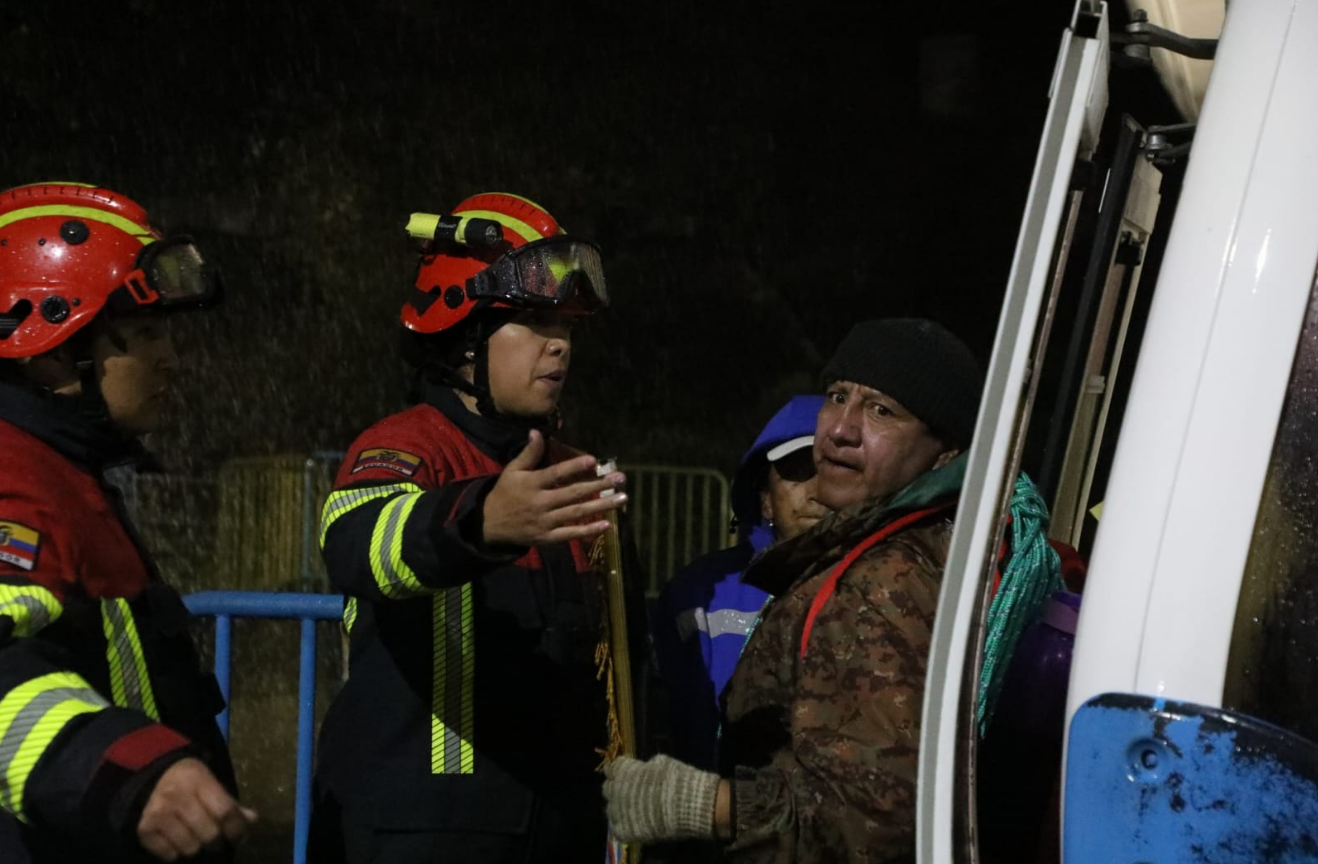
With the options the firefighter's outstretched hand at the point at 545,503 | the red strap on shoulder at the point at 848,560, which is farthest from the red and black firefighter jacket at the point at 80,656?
the red strap on shoulder at the point at 848,560

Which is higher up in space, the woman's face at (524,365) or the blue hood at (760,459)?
the woman's face at (524,365)

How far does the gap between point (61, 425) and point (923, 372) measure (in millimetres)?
1521

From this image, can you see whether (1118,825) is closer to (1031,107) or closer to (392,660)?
(392,660)

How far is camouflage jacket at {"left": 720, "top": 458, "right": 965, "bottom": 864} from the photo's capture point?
2.06 m

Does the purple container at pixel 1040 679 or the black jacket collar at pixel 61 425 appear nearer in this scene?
the purple container at pixel 1040 679

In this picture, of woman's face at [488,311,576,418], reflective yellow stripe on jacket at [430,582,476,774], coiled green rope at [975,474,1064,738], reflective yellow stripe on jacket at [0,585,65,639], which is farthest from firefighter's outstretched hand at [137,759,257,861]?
woman's face at [488,311,576,418]

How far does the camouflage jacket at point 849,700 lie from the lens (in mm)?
2064

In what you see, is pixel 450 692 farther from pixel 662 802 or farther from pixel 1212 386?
pixel 1212 386

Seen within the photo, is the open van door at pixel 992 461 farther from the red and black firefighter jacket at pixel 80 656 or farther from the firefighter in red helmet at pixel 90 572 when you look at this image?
the red and black firefighter jacket at pixel 80 656

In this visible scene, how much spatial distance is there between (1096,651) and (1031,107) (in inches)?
414

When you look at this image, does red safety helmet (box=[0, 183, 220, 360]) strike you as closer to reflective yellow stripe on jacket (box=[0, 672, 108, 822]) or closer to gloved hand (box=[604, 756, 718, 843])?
reflective yellow stripe on jacket (box=[0, 672, 108, 822])

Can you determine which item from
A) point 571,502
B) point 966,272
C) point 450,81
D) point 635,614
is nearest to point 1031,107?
point 966,272

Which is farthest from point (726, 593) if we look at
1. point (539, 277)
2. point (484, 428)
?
point (539, 277)

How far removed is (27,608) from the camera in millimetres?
2111
